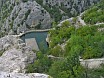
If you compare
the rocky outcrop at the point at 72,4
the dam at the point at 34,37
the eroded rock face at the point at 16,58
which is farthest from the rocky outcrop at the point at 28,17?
the eroded rock face at the point at 16,58

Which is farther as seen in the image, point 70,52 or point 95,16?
point 95,16

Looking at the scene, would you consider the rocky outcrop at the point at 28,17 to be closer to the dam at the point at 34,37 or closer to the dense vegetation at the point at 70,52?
the dam at the point at 34,37

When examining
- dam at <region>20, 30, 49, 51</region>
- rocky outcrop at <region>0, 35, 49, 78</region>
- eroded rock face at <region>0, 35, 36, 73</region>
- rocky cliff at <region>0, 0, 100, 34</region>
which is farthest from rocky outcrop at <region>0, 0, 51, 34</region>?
eroded rock face at <region>0, 35, 36, 73</region>

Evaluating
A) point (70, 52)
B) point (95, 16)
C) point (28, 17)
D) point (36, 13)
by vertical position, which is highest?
point (36, 13)

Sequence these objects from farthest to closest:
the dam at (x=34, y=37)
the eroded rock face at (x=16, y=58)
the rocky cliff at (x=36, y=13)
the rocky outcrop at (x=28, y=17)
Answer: the rocky cliff at (x=36, y=13), the rocky outcrop at (x=28, y=17), the dam at (x=34, y=37), the eroded rock face at (x=16, y=58)

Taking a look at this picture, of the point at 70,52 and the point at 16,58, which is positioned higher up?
the point at 70,52

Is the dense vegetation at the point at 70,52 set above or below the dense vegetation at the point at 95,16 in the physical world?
below

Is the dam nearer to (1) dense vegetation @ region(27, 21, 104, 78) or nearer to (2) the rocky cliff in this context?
(1) dense vegetation @ region(27, 21, 104, 78)

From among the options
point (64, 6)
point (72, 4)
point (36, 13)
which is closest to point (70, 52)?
point (36, 13)

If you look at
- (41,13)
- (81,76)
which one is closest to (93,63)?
(81,76)

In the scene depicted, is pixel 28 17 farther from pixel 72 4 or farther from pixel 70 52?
pixel 70 52

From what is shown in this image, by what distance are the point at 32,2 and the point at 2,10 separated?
45.3 feet

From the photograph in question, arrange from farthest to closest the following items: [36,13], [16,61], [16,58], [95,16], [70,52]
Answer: [36,13] < [95,16] < [16,58] < [70,52] < [16,61]

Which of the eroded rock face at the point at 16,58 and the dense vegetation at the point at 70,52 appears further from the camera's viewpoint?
the eroded rock face at the point at 16,58
